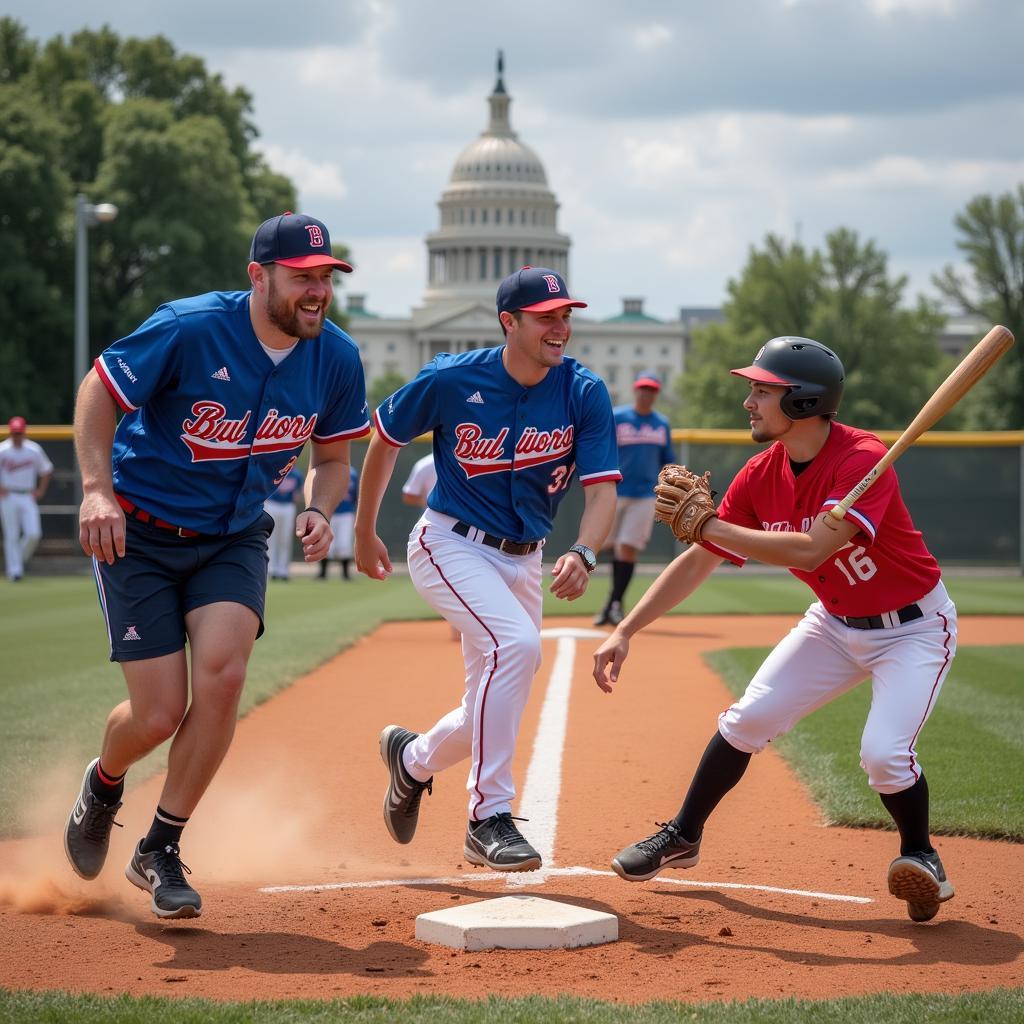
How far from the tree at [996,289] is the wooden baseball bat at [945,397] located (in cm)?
5464

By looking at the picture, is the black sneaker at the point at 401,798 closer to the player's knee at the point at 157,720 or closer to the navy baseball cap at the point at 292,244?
the player's knee at the point at 157,720

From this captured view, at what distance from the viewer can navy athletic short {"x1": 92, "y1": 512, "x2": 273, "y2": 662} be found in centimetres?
486

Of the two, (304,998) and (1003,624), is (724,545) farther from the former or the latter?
(1003,624)

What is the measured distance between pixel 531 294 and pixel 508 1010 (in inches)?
103

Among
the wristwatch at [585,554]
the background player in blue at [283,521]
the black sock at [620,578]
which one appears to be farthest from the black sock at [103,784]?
the background player in blue at [283,521]

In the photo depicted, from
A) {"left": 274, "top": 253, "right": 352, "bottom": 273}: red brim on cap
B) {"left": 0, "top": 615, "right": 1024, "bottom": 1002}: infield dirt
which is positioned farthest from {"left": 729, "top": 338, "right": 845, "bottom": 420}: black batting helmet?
{"left": 0, "top": 615, "right": 1024, "bottom": 1002}: infield dirt

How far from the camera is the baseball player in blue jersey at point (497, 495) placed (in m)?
5.30

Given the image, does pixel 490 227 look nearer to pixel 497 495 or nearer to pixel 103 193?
pixel 103 193

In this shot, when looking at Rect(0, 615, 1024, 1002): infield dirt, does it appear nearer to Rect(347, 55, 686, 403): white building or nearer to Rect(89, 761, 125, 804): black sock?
Rect(89, 761, 125, 804): black sock

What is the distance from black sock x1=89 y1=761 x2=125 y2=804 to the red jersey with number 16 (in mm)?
2149

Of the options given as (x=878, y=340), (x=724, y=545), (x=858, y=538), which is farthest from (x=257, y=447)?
(x=878, y=340)

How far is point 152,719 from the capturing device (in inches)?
192

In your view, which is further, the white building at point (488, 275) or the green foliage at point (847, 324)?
the white building at point (488, 275)

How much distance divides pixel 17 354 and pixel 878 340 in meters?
41.5
